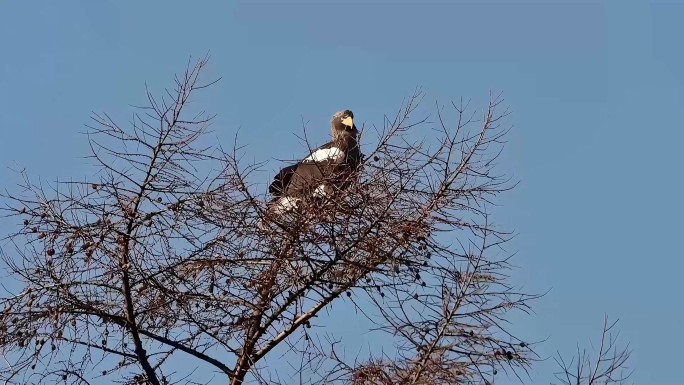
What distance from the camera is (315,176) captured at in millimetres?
5895

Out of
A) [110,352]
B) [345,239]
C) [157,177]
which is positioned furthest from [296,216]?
[110,352]

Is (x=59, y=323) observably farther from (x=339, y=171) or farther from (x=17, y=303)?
(x=339, y=171)

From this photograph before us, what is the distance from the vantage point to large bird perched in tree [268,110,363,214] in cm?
572

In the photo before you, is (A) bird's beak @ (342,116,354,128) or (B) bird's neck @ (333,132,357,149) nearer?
(B) bird's neck @ (333,132,357,149)

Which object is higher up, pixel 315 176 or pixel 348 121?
pixel 348 121

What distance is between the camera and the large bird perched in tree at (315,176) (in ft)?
18.8

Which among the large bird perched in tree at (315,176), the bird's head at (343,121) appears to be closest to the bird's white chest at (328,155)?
the large bird perched in tree at (315,176)

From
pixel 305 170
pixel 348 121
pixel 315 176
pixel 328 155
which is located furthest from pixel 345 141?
pixel 348 121

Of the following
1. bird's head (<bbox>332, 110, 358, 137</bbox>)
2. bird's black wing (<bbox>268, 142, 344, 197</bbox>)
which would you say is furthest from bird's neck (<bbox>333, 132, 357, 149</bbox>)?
bird's head (<bbox>332, 110, 358, 137</bbox>)

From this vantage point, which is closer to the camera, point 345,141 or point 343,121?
point 345,141

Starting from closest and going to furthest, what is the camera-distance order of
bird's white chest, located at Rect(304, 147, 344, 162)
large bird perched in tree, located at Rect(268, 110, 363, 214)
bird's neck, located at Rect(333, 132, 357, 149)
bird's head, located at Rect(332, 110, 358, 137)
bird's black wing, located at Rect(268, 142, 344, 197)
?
large bird perched in tree, located at Rect(268, 110, 363, 214)
bird's black wing, located at Rect(268, 142, 344, 197)
bird's white chest, located at Rect(304, 147, 344, 162)
bird's neck, located at Rect(333, 132, 357, 149)
bird's head, located at Rect(332, 110, 358, 137)

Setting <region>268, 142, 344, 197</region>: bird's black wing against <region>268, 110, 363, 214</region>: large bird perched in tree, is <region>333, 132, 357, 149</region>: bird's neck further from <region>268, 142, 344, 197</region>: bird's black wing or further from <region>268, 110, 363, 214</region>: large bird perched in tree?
<region>268, 142, 344, 197</region>: bird's black wing

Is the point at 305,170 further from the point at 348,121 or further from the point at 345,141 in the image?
the point at 348,121

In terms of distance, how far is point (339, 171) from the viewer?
241 inches
